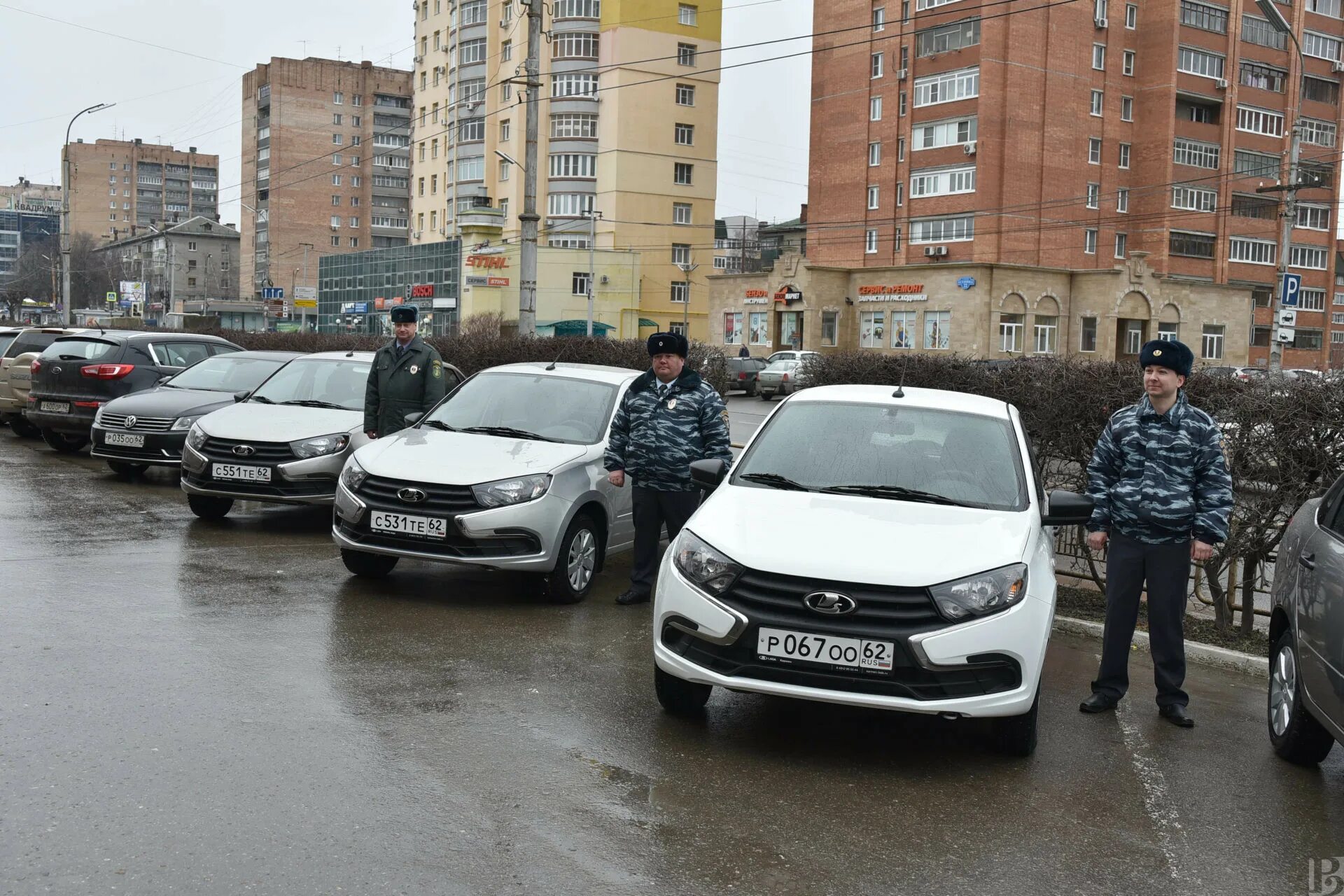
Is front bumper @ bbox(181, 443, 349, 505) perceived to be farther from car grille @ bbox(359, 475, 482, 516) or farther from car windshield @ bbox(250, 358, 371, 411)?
car grille @ bbox(359, 475, 482, 516)

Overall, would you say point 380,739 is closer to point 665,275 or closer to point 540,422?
point 540,422

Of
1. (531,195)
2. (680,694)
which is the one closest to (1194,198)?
(531,195)

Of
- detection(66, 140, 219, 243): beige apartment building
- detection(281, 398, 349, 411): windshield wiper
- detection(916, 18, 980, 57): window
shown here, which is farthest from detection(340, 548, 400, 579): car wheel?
detection(66, 140, 219, 243): beige apartment building

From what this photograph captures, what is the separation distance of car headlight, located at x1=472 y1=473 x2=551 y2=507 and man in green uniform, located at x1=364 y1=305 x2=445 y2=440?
109 inches

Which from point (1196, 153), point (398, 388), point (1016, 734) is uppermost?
point (1196, 153)

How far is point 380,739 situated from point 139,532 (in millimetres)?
6172

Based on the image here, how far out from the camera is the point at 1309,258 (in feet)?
245

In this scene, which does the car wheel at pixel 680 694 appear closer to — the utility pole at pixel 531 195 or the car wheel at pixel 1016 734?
the car wheel at pixel 1016 734

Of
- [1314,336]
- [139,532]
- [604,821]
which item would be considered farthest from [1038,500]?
[1314,336]

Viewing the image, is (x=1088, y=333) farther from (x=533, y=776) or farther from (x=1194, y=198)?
(x=533, y=776)

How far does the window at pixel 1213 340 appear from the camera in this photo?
64250 millimetres

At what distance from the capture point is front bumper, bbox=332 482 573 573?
7.92 meters

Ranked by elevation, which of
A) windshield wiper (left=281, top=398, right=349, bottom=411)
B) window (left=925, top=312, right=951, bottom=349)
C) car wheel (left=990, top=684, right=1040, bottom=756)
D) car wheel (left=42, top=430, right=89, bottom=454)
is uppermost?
window (left=925, top=312, right=951, bottom=349)

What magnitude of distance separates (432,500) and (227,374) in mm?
7616
